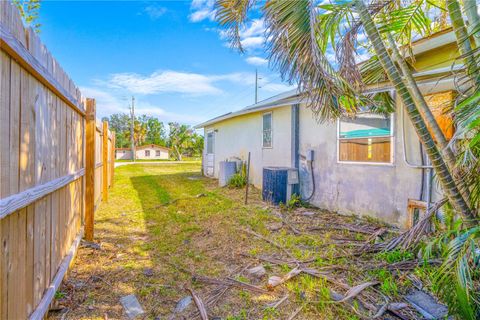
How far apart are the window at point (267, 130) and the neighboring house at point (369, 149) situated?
32mm

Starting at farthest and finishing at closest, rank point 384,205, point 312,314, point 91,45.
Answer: point 91,45
point 384,205
point 312,314

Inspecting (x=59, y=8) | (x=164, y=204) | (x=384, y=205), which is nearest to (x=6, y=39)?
(x=384, y=205)

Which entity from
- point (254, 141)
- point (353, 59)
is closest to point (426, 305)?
point (353, 59)

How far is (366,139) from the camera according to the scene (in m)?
5.24

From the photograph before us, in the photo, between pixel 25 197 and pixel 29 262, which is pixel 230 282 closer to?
pixel 29 262

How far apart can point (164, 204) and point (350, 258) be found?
470cm

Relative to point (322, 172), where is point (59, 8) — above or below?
above

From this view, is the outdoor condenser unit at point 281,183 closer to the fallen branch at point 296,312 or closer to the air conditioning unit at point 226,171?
the air conditioning unit at point 226,171

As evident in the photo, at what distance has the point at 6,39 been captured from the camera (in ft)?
4.33

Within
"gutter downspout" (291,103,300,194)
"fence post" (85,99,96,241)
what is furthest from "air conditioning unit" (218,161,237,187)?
"fence post" (85,99,96,241)

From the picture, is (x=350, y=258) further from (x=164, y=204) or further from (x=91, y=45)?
(x=91, y=45)

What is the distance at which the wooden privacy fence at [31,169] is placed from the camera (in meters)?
1.40

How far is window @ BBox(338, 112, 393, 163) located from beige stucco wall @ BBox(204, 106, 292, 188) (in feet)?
6.09

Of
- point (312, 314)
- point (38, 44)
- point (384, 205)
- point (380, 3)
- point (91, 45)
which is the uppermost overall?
point (91, 45)
